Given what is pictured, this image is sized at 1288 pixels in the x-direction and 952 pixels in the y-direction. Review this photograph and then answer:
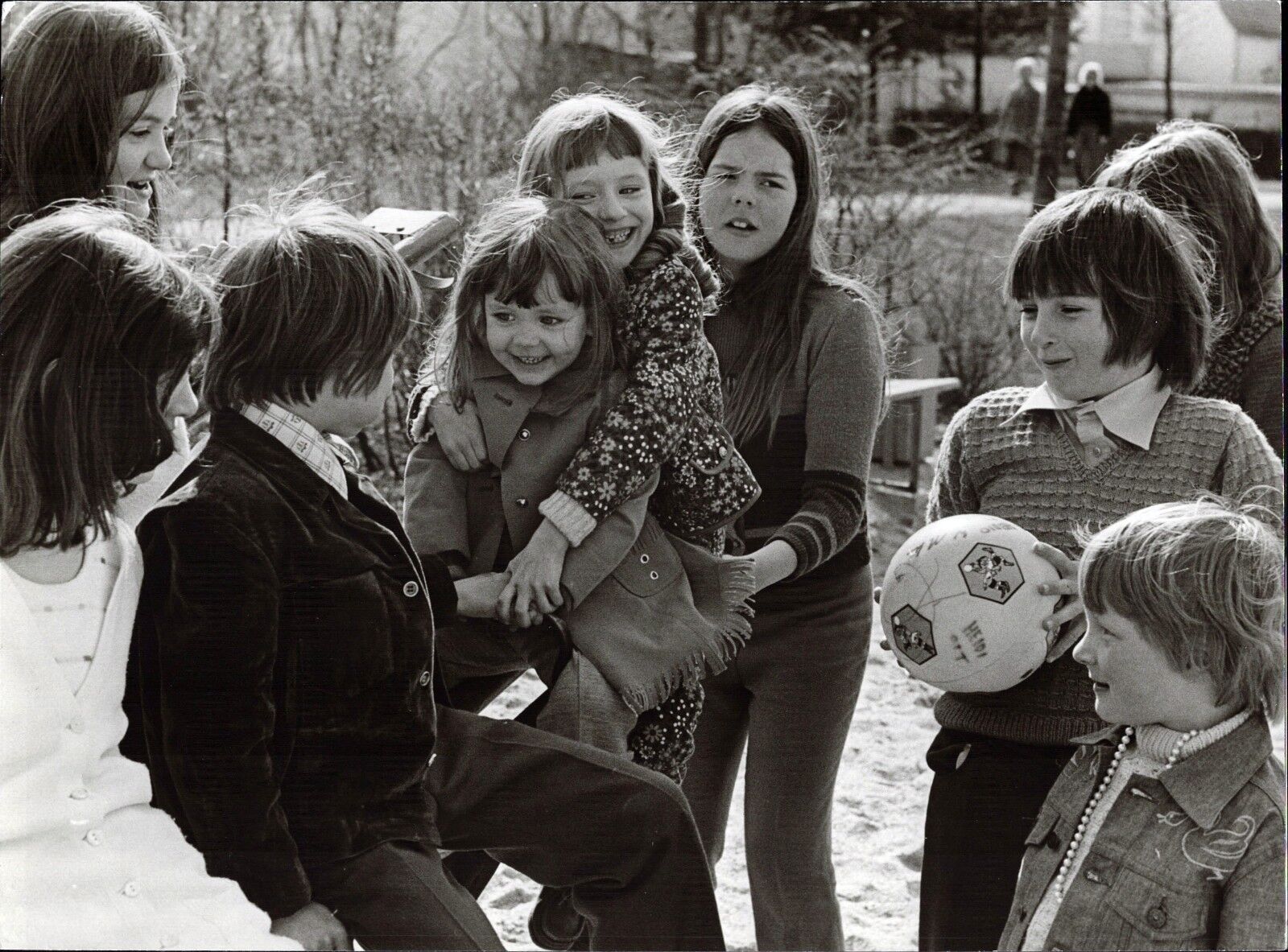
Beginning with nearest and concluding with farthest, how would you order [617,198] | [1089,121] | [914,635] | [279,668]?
1. [279,668]
2. [914,635]
3. [617,198]
4. [1089,121]

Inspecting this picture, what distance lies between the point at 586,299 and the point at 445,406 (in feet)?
1.01

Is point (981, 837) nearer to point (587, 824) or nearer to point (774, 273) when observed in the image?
point (587, 824)

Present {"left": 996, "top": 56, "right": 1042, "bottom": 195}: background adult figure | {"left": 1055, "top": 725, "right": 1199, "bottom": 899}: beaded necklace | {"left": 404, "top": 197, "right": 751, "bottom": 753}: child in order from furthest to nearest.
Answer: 1. {"left": 996, "top": 56, "right": 1042, "bottom": 195}: background adult figure
2. {"left": 404, "top": 197, "right": 751, "bottom": 753}: child
3. {"left": 1055, "top": 725, "right": 1199, "bottom": 899}: beaded necklace

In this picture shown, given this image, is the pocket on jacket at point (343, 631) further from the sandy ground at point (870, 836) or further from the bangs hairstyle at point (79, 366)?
the sandy ground at point (870, 836)

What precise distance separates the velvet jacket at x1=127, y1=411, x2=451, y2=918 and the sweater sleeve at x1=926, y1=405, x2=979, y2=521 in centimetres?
104

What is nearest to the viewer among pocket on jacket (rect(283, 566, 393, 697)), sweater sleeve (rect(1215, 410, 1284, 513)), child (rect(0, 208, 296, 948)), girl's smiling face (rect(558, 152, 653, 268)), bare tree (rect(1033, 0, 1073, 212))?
child (rect(0, 208, 296, 948))

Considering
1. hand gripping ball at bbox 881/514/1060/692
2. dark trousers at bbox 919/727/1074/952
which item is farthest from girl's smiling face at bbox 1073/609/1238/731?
dark trousers at bbox 919/727/1074/952

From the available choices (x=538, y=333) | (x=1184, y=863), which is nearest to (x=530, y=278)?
(x=538, y=333)

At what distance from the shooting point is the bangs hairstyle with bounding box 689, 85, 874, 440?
2.90m

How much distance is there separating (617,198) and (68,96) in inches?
35.6

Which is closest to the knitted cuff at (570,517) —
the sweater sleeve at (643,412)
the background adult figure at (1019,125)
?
the sweater sleeve at (643,412)

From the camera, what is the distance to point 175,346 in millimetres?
1871

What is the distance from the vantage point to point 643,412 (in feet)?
7.89

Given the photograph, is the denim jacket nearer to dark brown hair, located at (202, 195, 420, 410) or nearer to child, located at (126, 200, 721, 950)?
child, located at (126, 200, 721, 950)
